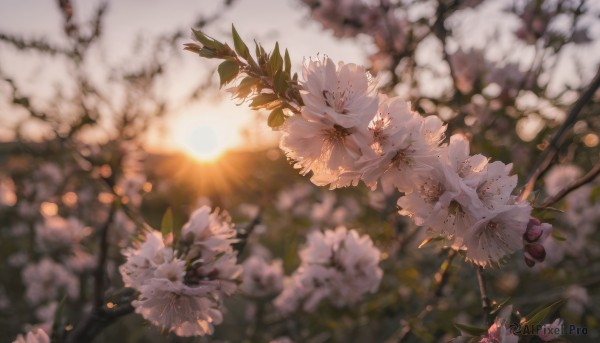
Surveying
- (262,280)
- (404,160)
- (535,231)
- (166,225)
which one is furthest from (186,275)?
(262,280)

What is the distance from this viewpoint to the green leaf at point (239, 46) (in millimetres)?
1147

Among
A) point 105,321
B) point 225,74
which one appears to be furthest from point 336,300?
point 225,74

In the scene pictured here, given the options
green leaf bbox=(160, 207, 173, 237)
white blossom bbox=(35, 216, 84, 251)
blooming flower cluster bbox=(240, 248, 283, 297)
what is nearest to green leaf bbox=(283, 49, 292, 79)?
green leaf bbox=(160, 207, 173, 237)

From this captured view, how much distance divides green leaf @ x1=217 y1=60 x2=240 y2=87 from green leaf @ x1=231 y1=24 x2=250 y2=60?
3 cm

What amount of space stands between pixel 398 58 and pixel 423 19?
0.28 m

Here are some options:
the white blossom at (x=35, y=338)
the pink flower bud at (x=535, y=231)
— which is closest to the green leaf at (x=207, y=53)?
the pink flower bud at (x=535, y=231)

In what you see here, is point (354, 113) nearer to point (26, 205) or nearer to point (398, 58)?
point (398, 58)

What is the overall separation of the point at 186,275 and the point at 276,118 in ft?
2.15

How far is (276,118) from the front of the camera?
3.95 feet

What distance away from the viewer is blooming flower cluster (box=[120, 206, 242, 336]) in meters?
1.48

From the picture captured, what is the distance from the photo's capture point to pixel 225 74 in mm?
1139

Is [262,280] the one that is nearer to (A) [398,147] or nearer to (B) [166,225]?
(B) [166,225]

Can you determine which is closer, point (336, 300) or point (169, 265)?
point (169, 265)

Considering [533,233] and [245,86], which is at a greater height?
[245,86]
